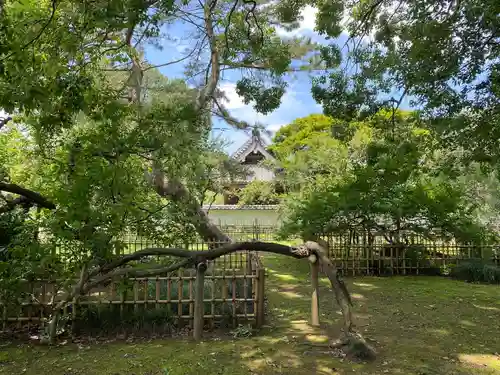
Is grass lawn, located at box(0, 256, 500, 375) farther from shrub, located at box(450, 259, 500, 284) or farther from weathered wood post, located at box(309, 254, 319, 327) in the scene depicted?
shrub, located at box(450, 259, 500, 284)

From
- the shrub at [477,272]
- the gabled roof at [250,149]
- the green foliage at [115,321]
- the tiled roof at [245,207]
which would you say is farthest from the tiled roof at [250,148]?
the green foliage at [115,321]

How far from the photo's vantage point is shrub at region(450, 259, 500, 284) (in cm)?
983

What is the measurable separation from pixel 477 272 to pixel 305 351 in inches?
284

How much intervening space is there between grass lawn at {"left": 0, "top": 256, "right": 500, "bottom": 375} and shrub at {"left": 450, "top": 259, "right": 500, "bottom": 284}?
2.94 meters

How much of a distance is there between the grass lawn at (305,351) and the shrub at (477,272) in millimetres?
2937

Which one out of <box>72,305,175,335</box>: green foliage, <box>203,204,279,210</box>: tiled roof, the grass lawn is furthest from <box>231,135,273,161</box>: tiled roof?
<box>72,305,175,335</box>: green foliage

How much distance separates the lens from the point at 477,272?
1000 cm

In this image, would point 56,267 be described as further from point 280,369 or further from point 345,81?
point 345,81

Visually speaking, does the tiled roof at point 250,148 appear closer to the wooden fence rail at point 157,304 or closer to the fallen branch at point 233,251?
the wooden fence rail at point 157,304

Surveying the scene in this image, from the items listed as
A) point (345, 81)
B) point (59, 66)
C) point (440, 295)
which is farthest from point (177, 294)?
point (440, 295)

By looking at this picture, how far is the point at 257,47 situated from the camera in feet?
21.6

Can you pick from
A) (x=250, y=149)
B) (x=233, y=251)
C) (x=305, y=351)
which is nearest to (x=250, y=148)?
(x=250, y=149)

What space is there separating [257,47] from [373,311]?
16.5 feet

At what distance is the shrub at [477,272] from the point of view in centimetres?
983
